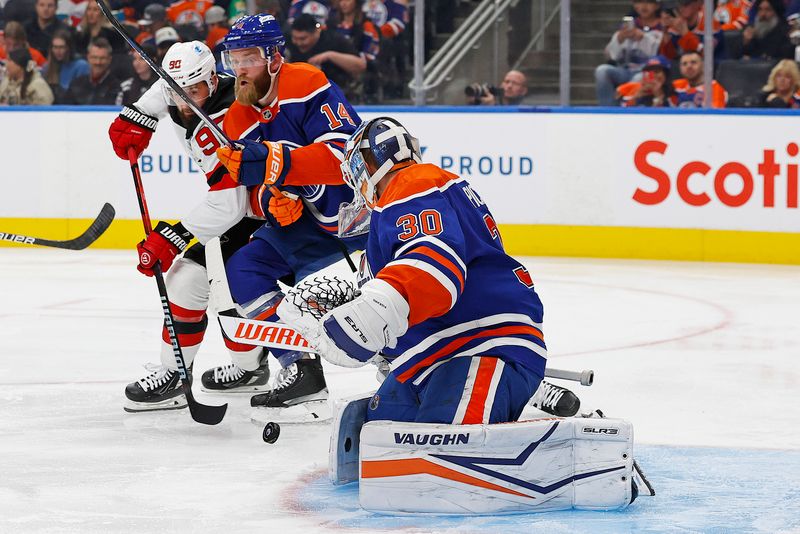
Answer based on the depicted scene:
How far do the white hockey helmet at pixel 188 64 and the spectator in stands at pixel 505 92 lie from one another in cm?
371

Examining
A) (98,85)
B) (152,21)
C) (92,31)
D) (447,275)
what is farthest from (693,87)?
(447,275)

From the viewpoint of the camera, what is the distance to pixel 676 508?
9.44 feet

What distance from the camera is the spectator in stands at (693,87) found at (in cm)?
705

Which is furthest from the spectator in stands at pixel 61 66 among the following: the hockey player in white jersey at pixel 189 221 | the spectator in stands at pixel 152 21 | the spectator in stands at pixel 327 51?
the hockey player in white jersey at pixel 189 221

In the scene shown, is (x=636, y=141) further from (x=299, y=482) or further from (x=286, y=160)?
(x=299, y=482)

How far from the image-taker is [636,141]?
710 centimetres

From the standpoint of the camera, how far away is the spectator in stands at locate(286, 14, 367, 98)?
760 cm

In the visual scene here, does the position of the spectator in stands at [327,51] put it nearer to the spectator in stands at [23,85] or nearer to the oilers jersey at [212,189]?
the spectator in stands at [23,85]

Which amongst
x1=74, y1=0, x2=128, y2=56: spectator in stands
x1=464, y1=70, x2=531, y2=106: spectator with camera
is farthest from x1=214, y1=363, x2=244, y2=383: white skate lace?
x1=74, y1=0, x2=128, y2=56: spectator in stands

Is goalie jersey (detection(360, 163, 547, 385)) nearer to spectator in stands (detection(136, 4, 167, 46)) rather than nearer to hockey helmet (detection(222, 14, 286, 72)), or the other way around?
hockey helmet (detection(222, 14, 286, 72))

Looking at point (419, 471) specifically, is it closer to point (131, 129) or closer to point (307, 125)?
point (307, 125)

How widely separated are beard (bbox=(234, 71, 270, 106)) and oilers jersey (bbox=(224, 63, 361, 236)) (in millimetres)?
41

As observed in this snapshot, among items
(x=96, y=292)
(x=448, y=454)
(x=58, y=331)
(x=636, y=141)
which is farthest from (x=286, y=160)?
(x=636, y=141)

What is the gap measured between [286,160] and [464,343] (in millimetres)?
900
